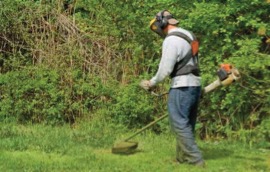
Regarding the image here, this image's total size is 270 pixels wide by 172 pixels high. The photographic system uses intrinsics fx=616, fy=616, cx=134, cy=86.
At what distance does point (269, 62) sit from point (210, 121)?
7.66 feet

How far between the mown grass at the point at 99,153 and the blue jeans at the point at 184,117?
0.67 feet

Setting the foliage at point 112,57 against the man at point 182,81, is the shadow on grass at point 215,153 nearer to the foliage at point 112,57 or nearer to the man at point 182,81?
the man at point 182,81

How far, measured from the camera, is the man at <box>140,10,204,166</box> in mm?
8156

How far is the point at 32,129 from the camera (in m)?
12.0

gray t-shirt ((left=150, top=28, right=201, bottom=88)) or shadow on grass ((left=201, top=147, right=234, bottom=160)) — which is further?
shadow on grass ((left=201, top=147, right=234, bottom=160))

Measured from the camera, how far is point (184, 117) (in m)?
8.34

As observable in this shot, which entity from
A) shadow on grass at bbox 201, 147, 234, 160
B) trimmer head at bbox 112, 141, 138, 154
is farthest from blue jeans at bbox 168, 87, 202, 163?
trimmer head at bbox 112, 141, 138, 154

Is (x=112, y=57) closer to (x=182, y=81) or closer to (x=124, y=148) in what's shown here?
(x=124, y=148)

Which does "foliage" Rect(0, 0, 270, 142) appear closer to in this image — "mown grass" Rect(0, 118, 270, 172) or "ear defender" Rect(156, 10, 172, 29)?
"mown grass" Rect(0, 118, 270, 172)

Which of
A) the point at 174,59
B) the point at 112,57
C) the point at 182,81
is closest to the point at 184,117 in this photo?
the point at 182,81

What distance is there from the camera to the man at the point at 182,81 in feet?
26.8

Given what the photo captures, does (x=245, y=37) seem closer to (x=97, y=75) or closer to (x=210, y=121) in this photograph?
(x=210, y=121)

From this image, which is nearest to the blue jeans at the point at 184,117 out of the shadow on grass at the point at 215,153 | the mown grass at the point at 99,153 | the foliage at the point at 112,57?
the mown grass at the point at 99,153

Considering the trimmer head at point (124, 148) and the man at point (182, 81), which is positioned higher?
the man at point (182, 81)
